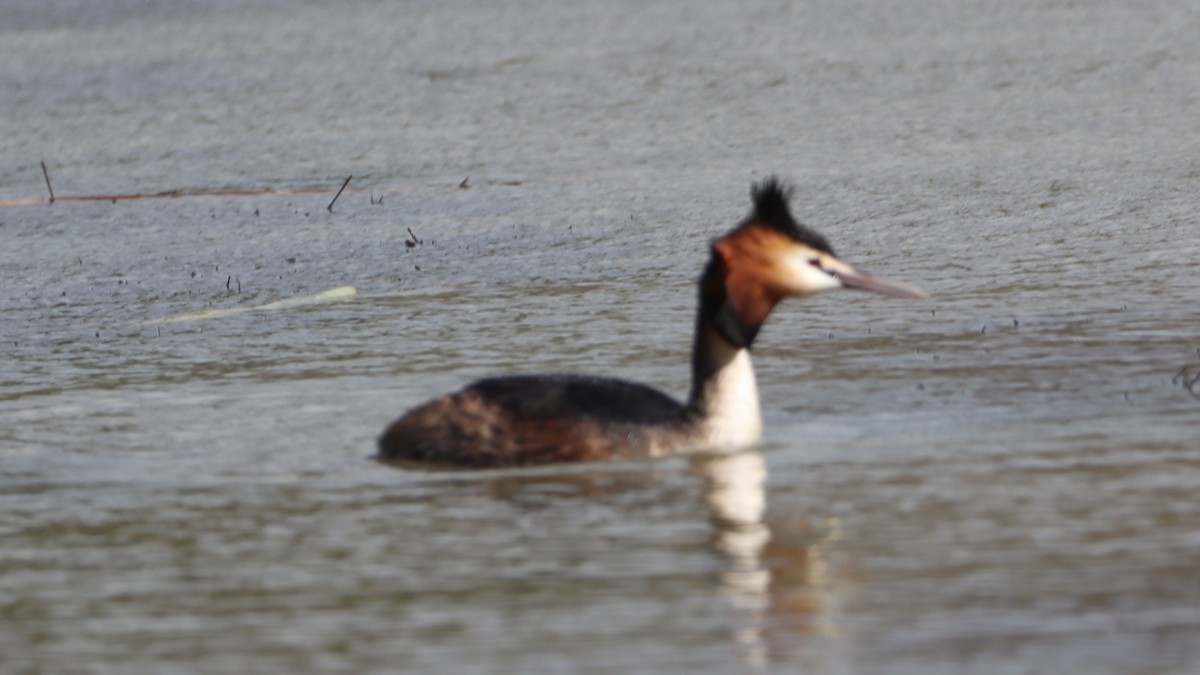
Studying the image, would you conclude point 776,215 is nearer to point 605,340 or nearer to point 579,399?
point 579,399

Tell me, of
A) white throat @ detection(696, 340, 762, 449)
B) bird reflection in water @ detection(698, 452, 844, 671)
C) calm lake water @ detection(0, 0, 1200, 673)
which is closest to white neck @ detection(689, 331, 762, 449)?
white throat @ detection(696, 340, 762, 449)

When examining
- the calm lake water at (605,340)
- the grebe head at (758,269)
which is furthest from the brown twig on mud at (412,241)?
the grebe head at (758,269)

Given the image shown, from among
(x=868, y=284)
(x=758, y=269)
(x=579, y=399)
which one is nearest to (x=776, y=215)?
(x=758, y=269)

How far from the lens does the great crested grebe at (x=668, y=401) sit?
6.67 m

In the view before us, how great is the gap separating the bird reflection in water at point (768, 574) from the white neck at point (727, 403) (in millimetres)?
305

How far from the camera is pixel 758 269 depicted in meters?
6.86

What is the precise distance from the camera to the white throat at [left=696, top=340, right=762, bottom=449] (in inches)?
265

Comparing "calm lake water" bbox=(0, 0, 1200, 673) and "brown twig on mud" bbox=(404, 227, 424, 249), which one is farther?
"brown twig on mud" bbox=(404, 227, 424, 249)

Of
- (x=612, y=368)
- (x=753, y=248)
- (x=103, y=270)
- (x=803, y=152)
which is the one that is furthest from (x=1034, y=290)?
(x=103, y=270)

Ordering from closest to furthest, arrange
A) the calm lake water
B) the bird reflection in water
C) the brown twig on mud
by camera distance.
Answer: the bird reflection in water < the calm lake water < the brown twig on mud

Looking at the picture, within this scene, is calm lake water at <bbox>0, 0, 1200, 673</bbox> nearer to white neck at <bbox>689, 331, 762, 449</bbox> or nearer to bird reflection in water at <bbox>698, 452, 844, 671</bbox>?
bird reflection in water at <bbox>698, 452, 844, 671</bbox>

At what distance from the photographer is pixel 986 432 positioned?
670 centimetres

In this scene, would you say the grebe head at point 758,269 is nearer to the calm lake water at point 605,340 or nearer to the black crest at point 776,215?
the black crest at point 776,215

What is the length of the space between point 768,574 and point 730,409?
64.4 inches
